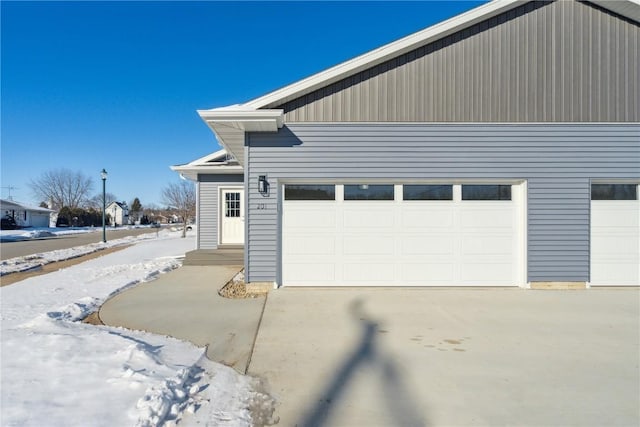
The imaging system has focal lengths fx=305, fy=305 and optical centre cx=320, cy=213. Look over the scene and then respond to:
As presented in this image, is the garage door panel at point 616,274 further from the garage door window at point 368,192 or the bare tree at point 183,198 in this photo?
the bare tree at point 183,198

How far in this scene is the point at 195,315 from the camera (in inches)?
182

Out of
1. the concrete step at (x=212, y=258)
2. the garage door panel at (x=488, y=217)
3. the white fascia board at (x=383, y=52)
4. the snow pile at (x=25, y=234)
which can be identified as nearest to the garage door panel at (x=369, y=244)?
the garage door panel at (x=488, y=217)

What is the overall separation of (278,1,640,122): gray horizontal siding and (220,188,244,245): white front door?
565 centimetres

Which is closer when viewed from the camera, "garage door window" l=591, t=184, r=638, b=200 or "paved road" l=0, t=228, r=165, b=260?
"garage door window" l=591, t=184, r=638, b=200

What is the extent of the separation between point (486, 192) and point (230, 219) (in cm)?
810

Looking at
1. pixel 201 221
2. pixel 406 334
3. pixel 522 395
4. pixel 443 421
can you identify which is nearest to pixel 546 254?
pixel 406 334

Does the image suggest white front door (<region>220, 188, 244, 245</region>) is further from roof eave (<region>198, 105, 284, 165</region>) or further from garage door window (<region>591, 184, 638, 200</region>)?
garage door window (<region>591, 184, 638, 200</region>)

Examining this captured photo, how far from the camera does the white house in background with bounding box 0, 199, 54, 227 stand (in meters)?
35.9

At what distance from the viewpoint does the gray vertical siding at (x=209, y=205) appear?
10789 millimetres

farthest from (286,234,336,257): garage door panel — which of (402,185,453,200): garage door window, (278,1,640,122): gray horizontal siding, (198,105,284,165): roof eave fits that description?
(278,1,640,122): gray horizontal siding

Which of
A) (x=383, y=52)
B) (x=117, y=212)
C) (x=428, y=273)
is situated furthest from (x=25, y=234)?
(x=117, y=212)

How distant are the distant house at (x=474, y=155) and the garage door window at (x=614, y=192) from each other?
5cm

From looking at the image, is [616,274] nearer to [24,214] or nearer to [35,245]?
[35,245]

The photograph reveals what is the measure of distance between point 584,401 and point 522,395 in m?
0.47
